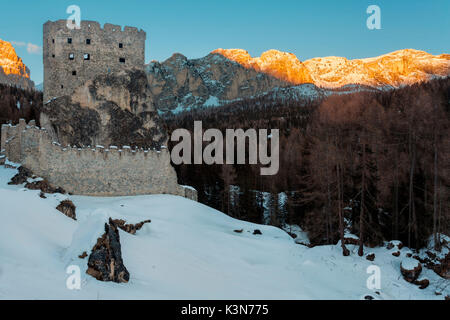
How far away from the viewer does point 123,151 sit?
991 inches

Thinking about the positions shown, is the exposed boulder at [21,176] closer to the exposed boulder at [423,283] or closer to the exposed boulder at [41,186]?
the exposed boulder at [41,186]

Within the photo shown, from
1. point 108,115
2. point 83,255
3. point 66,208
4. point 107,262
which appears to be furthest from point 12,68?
point 107,262

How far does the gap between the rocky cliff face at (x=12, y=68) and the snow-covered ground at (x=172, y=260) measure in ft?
492

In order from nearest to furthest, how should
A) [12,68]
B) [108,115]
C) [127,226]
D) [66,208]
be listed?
[66,208] < [127,226] < [108,115] < [12,68]

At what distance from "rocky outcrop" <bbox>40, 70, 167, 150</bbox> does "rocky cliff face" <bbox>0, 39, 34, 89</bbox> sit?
13245cm

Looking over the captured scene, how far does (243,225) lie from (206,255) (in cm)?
1002

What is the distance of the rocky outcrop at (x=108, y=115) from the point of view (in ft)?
92.2

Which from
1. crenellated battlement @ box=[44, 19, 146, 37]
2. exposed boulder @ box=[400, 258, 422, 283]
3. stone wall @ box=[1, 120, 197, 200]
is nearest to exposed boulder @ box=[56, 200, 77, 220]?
stone wall @ box=[1, 120, 197, 200]

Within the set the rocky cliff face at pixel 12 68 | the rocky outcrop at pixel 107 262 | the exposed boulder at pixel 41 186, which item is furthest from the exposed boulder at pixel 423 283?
the rocky cliff face at pixel 12 68

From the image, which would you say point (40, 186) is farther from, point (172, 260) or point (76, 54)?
point (76, 54)

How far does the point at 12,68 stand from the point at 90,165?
16931 centimetres

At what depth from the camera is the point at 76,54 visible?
97.8ft
